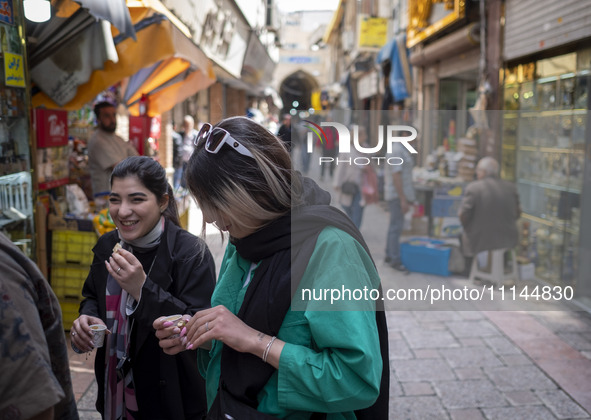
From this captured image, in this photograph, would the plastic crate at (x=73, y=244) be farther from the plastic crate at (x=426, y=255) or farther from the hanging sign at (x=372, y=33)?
the hanging sign at (x=372, y=33)

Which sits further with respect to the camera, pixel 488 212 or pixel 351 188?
pixel 351 188

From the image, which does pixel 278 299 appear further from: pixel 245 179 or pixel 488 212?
pixel 488 212

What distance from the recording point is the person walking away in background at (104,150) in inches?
241

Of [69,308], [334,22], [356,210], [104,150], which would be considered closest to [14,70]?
[69,308]

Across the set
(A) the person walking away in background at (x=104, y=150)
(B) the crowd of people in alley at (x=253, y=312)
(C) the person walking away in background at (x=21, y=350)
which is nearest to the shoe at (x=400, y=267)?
(A) the person walking away in background at (x=104, y=150)

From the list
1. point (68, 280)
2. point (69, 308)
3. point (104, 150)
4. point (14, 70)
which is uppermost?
point (14, 70)

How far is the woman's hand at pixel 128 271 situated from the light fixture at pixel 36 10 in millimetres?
2875

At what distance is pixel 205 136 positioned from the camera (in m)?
1.65

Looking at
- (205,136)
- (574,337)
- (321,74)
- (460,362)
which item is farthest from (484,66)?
(321,74)

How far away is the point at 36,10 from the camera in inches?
165

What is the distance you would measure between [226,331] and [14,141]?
340 centimetres

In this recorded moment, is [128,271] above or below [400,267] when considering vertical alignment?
above

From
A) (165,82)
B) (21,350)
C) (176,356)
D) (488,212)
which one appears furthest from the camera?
(165,82)

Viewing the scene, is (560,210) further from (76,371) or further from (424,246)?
(76,371)
